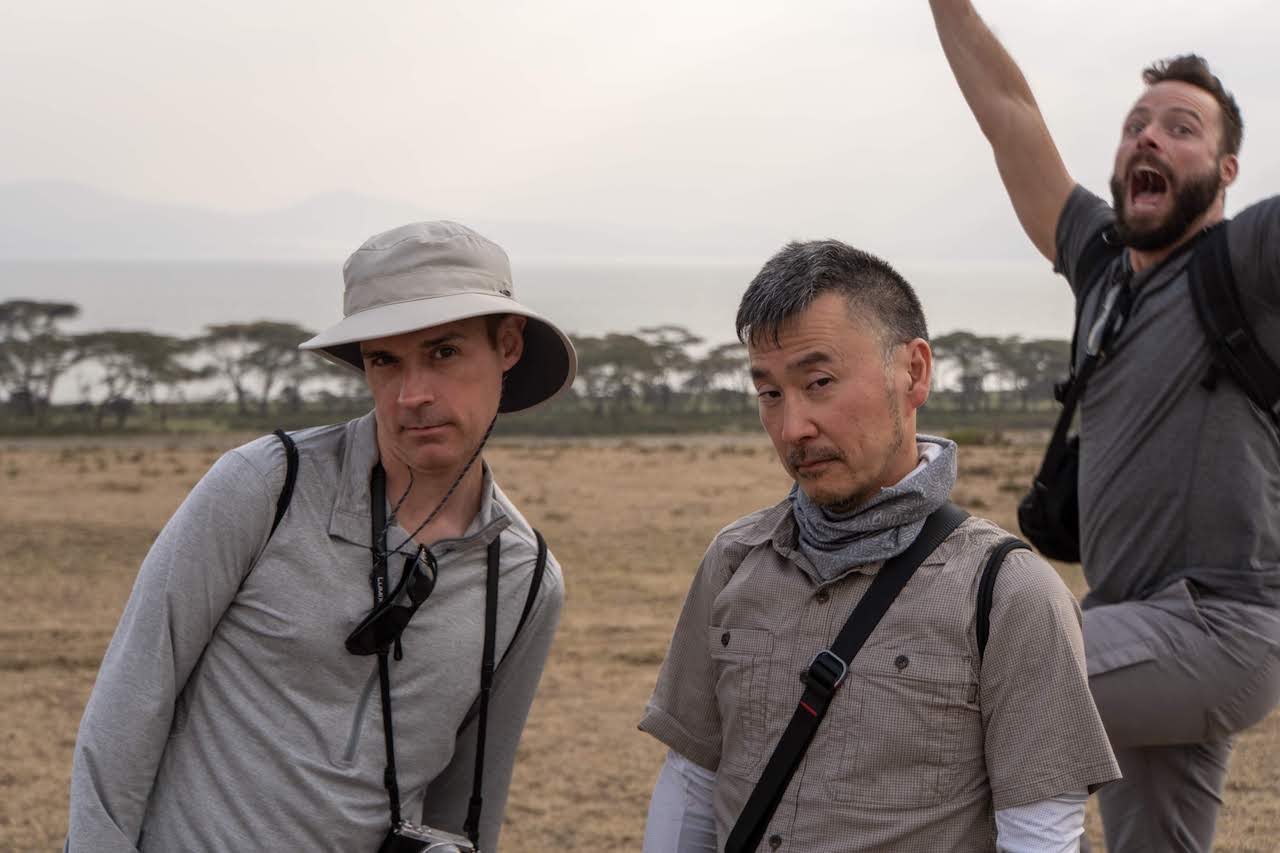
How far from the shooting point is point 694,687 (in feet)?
6.66

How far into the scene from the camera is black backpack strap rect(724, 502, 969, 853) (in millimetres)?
1813

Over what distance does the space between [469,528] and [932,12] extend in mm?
1840

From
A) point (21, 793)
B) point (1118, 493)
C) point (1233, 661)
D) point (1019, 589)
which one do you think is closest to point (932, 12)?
point (1118, 493)

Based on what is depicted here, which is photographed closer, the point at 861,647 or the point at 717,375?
the point at 861,647

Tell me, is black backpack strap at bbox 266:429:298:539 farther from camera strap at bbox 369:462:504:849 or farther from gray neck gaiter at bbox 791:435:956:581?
gray neck gaiter at bbox 791:435:956:581

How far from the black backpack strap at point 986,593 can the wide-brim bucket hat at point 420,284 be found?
36.3 inches

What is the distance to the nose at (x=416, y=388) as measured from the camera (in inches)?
86.1

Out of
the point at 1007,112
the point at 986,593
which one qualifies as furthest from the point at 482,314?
the point at 1007,112

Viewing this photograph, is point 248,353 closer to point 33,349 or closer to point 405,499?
point 33,349

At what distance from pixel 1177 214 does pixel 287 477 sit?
74.7 inches

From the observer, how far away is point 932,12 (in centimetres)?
322

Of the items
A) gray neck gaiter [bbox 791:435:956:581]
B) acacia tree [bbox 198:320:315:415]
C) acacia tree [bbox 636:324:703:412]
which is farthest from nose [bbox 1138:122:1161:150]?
acacia tree [bbox 198:320:315:415]

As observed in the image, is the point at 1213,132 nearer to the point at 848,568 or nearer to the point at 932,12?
the point at 932,12

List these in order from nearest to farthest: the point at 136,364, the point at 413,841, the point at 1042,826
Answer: the point at 1042,826 → the point at 413,841 → the point at 136,364
